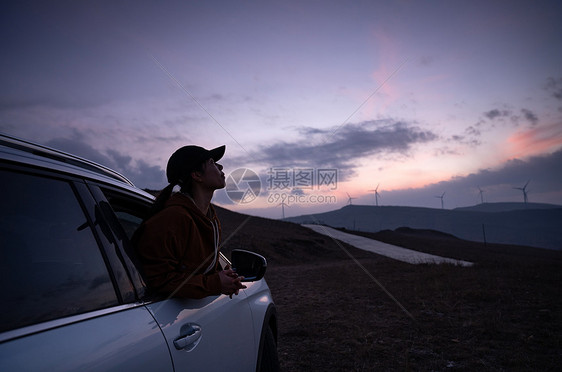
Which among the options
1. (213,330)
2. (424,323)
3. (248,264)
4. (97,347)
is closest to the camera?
(97,347)

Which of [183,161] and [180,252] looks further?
[183,161]

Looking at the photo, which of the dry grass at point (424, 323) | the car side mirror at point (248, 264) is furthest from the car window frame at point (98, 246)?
the dry grass at point (424, 323)

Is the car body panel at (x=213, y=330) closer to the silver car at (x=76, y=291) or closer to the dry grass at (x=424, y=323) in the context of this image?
the silver car at (x=76, y=291)

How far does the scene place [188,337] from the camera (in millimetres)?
1674

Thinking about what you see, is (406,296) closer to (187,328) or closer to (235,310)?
(235,310)

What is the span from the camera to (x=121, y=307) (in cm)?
148

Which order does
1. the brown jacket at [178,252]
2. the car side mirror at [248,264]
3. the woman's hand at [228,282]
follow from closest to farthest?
the brown jacket at [178,252], the woman's hand at [228,282], the car side mirror at [248,264]

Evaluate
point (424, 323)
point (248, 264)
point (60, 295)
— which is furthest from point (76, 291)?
point (424, 323)

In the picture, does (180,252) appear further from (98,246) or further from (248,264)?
(248,264)

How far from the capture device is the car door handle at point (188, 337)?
160 centimetres

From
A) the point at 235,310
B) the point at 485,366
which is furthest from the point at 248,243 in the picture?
the point at 235,310

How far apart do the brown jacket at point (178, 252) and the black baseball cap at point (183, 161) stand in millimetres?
342

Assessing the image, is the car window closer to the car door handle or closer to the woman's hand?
the car door handle

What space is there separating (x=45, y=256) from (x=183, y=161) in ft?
4.09
